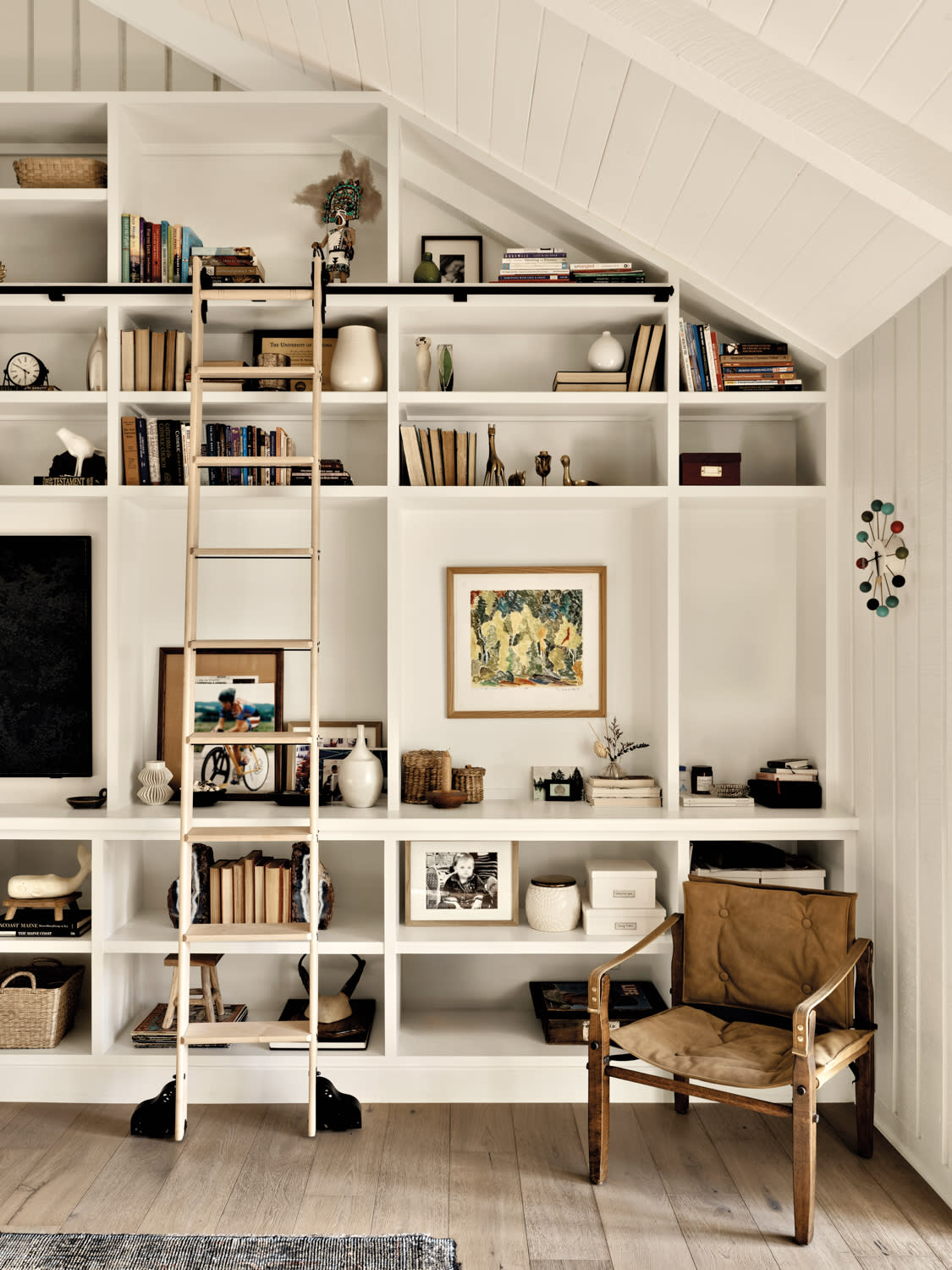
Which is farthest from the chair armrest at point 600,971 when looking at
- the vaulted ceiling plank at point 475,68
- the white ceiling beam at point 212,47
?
the white ceiling beam at point 212,47

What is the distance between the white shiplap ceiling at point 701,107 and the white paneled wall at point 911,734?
26 cm

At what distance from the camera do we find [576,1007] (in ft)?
11.4

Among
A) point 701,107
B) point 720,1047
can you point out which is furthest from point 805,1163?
point 701,107

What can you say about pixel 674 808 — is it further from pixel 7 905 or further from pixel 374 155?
pixel 374 155

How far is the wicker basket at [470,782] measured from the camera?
3.61 m

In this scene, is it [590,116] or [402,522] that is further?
[402,522]

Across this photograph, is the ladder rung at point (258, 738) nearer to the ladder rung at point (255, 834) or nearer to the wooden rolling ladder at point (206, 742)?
the wooden rolling ladder at point (206, 742)

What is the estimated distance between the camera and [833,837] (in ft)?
10.8

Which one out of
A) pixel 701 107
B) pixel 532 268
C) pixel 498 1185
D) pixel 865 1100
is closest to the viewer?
pixel 701 107

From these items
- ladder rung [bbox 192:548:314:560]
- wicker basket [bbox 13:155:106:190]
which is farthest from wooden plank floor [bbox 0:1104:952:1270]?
wicker basket [bbox 13:155:106:190]

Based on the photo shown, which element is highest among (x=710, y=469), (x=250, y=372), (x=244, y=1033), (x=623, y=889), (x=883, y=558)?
(x=250, y=372)

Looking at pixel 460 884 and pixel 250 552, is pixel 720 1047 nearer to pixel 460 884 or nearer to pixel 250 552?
pixel 460 884

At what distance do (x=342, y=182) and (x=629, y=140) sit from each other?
1.24 metres

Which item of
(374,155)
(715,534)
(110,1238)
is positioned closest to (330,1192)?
(110,1238)
